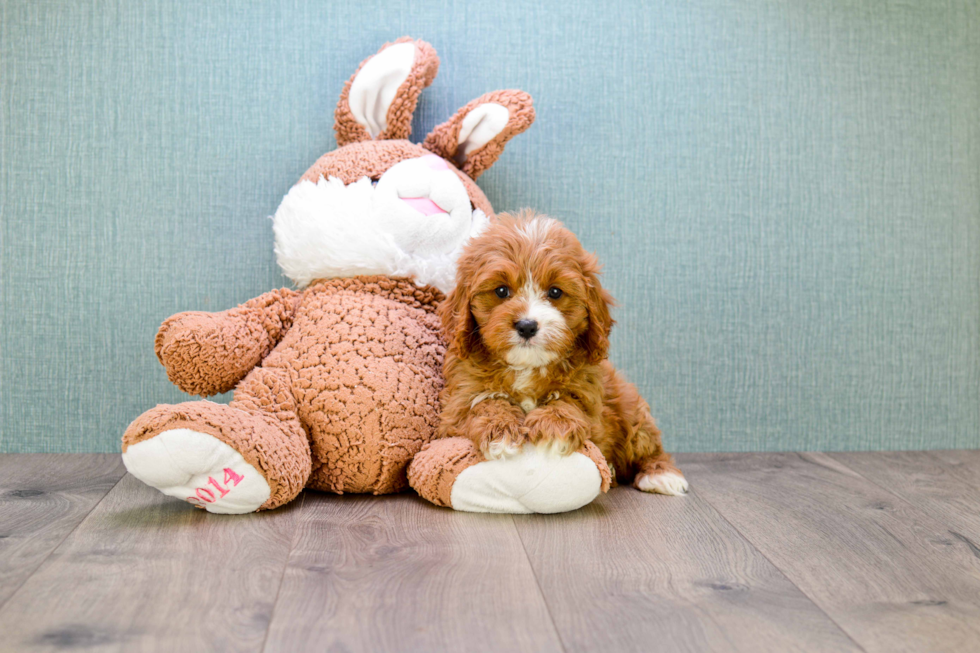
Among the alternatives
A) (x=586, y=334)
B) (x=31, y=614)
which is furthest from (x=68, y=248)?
(x=586, y=334)

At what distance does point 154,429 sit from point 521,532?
2.00 ft

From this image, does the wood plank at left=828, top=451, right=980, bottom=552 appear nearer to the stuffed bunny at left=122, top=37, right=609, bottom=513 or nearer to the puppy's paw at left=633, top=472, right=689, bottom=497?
the puppy's paw at left=633, top=472, right=689, bottom=497

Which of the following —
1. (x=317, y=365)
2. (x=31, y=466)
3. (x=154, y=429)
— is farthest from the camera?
(x=31, y=466)

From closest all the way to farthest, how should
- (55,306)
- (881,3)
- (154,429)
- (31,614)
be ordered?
(31,614) → (154,429) → (55,306) → (881,3)

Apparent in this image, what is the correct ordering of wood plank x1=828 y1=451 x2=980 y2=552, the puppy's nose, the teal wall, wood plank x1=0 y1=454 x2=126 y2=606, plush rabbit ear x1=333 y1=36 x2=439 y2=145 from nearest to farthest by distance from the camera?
1. wood plank x1=0 y1=454 x2=126 y2=606
2. the puppy's nose
3. wood plank x1=828 y1=451 x2=980 y2=552
4. plush rabbit ear x1=333 y1=36 x2=439 y2=145
5. the teal wall

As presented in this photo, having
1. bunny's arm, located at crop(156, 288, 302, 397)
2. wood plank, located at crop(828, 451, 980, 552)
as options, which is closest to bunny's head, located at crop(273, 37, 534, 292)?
bunny's arm, located at crop(156, 288, 302, 397)

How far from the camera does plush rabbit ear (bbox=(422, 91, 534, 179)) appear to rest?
163cm

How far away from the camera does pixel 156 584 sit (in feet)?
3.34

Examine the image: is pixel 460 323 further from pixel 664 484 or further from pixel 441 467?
pixel 664 484

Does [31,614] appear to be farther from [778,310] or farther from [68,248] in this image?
[778,310]

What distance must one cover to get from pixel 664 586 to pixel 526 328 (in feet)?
1.47

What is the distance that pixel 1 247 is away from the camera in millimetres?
1771

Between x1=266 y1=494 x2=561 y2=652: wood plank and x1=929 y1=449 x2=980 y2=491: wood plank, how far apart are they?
43.6 inches

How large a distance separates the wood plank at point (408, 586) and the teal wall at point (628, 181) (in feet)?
2.49
